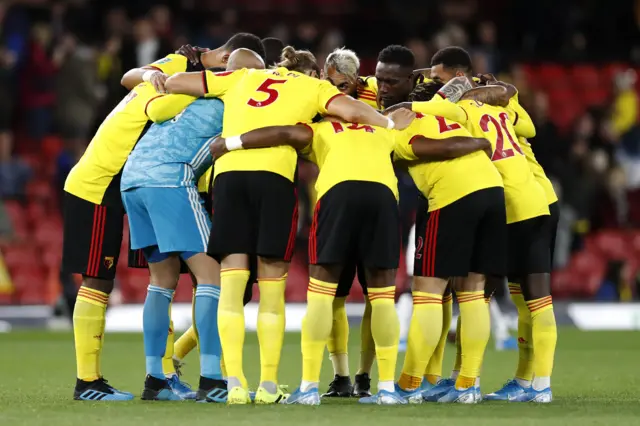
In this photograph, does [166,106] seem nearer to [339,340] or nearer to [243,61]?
[243,61]

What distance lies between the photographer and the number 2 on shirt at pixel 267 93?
7762 mm

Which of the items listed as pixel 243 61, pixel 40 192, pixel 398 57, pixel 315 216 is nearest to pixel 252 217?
pixel 315 216

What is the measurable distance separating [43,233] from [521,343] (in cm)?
1046

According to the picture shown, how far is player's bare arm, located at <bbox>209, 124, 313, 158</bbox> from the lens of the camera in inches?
300

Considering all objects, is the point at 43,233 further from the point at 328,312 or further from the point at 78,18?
the point at 328,312

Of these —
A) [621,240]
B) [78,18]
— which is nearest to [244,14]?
[78,18]

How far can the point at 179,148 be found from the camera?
805cm

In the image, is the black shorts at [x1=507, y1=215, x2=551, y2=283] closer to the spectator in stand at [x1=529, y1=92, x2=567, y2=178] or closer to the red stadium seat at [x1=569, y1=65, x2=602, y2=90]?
the spectator in stand at [x1=529, y1=92, x2=567, y2=178]

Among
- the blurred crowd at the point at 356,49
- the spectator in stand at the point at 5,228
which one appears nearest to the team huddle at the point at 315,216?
the blurred crowd at the point at 356,49

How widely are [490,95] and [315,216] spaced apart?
1634 mm

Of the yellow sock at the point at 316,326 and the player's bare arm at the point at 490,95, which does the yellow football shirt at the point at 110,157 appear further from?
the player's bare arm at the point at 490,95

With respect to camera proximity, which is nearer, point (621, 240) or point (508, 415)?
point (508, 415)

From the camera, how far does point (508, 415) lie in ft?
23.3

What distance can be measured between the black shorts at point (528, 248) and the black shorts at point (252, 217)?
1.61m
